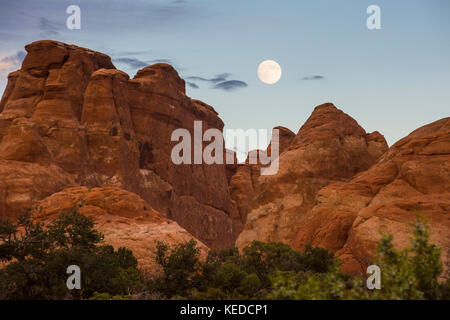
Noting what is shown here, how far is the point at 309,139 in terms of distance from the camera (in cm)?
2923

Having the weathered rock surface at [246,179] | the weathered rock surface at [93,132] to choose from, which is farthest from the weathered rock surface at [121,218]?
the weathered rock surface at [246,179]

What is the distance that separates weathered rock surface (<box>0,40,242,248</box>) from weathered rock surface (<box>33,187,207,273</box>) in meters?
5.58

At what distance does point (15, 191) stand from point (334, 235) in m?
23.1

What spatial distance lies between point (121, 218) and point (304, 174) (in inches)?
472

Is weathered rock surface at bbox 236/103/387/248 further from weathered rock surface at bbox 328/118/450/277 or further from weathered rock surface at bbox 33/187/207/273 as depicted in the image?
weathered rock surface at bbox 33/187/207/273

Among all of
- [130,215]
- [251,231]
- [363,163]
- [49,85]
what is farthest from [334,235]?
[49,85]

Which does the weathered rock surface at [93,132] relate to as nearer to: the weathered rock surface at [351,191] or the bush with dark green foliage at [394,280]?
the weathered rock surface at [351,191]

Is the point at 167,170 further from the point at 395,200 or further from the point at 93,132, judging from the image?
the point at 395,200

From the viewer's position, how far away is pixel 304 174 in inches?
1096

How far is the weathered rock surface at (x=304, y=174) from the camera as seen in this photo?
→ 26828mm

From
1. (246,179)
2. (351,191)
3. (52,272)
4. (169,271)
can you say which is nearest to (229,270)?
(169,271)

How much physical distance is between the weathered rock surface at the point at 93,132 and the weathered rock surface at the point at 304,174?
664 inches

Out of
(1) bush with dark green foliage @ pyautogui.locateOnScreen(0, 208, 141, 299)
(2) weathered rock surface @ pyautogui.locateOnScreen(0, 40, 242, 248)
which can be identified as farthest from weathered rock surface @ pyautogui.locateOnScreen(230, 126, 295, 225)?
(1) bush with dark green foliage @ pyautogui.locateOnScreen(0, 208, 141, 299)

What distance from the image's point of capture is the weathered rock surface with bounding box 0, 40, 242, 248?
115 feet
